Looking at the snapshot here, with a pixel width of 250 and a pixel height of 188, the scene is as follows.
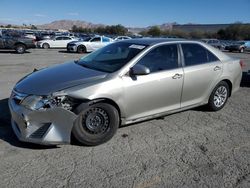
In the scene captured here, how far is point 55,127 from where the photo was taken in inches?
158

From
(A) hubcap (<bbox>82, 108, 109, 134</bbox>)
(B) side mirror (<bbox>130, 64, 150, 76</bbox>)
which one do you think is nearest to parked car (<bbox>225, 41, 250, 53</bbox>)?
(B) side mirror (<bbox>130, 64, 150, 76</bbox>)

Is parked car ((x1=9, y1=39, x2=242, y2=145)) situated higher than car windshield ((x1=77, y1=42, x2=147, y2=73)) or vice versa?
car windshield ((x1=77, y1=42, x2=147, y2=73))

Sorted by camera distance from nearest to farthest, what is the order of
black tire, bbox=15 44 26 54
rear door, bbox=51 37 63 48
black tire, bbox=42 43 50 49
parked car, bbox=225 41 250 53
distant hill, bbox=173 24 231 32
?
black tire, bbox=15 44 26 54, black tire, bbox=42 43 50 49, rear door, bbox=51 37 63 48, parked car, bbox=225 41 250 53, distant hill, bbox=173 24 231 32

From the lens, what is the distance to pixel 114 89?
4.39 meters

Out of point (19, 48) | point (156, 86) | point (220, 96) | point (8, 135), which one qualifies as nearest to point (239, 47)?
point (19, 48)

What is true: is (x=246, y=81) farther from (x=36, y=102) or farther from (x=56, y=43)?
(x=56, y=43)

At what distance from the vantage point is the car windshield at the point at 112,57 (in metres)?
4.81

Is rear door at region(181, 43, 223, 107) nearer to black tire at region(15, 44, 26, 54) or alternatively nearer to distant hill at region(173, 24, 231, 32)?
black tire at region(15, 44, 26, 54)

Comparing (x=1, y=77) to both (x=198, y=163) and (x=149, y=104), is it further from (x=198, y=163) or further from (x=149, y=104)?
(x=198, y=163)

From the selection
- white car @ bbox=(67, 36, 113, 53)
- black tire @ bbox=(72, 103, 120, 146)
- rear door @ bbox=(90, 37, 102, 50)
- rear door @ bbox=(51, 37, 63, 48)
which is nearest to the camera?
black tire @ bbox=(72, 103, 120, 146)

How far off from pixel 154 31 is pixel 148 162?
97.4 metres

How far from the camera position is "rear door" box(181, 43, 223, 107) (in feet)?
17.7

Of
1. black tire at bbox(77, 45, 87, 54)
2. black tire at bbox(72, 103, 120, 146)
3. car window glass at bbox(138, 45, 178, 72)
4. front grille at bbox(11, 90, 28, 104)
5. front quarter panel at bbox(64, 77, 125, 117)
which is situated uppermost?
car window glass at bbox(138, 45, 178, 72)

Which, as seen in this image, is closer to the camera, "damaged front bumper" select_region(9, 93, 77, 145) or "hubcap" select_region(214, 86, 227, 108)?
"damaged front bumper" select_region(9, 93, 77, 145)
